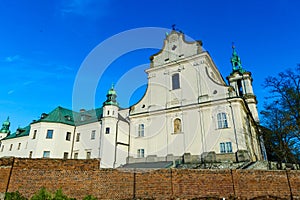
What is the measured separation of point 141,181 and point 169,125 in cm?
1537

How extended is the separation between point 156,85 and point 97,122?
9.90 metres

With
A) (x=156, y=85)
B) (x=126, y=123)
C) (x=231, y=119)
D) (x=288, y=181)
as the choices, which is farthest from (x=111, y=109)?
(x=288, y=181)

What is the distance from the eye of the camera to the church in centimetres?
2270

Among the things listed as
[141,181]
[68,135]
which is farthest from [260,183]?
[68,135]

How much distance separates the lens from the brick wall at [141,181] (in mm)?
10023

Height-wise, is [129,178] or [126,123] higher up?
[126,123]

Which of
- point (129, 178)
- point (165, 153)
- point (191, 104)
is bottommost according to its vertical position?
point (129, 178)

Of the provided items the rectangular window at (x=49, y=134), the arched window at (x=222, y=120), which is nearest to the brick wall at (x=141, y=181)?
the arched window at (x=222, y=120)

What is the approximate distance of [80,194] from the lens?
10.1m

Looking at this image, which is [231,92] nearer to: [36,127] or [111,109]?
[111,109]

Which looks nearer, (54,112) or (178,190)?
(178,190)

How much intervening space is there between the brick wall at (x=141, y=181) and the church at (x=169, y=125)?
34.4 feet

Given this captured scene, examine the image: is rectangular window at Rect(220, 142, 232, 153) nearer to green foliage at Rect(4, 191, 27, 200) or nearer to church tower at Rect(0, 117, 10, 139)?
green foliage at Rect(4, 191, 27, 200)

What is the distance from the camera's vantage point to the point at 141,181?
414 inches
